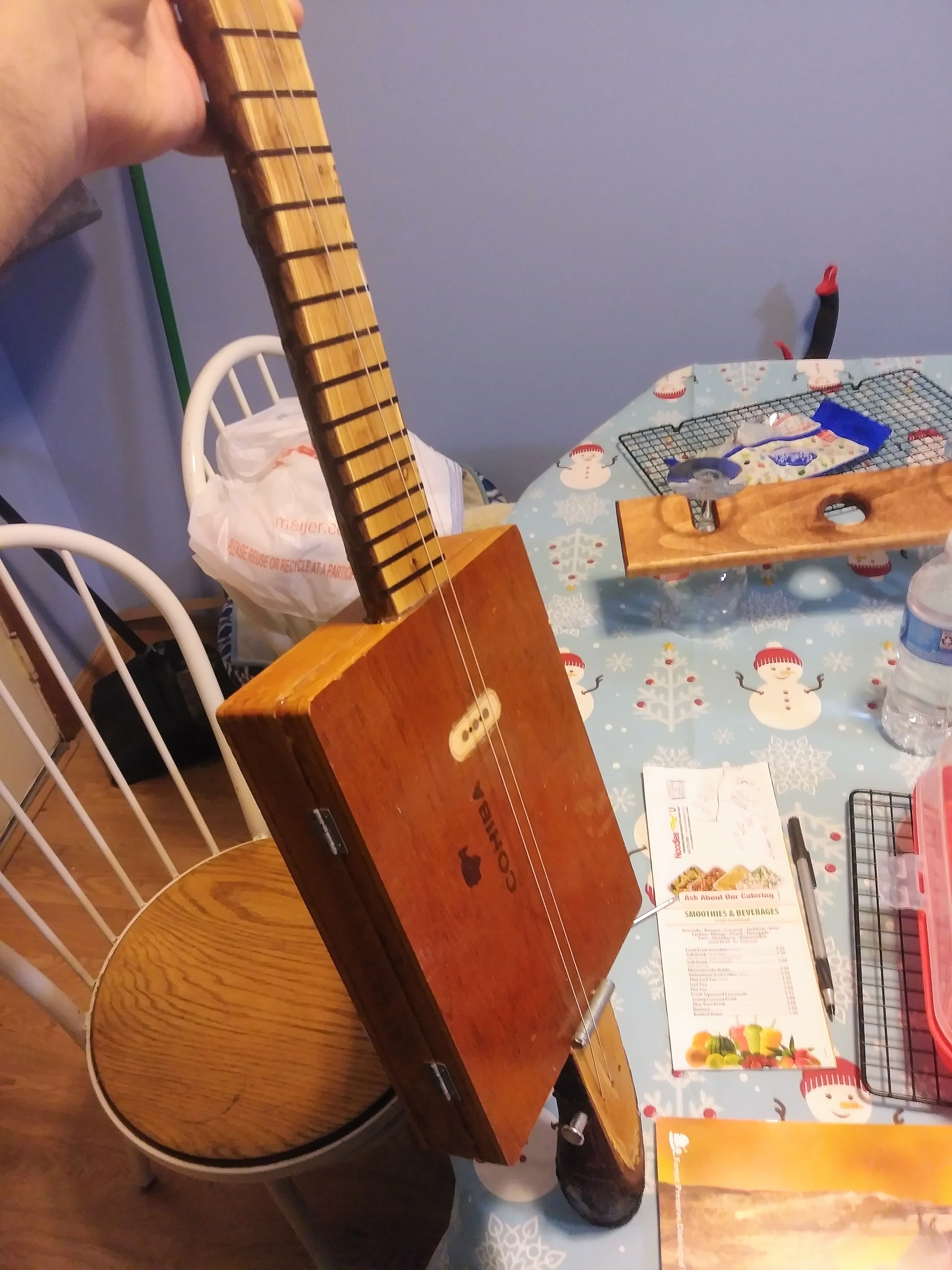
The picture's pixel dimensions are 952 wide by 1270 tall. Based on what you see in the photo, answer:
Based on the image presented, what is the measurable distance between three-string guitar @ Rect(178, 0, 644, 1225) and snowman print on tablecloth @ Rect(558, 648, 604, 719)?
0.35 metres

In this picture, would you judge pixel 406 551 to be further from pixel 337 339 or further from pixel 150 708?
pixel 150 708

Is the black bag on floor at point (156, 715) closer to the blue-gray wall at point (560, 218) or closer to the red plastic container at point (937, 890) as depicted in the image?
the blue-gray wall at point (560, 218)

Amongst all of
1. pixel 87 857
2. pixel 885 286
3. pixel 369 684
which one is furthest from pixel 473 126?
pixel 87 857

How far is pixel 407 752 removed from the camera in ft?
1.19

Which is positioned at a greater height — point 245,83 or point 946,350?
point 245,83

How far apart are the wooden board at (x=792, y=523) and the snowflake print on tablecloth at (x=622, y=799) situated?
0.23m

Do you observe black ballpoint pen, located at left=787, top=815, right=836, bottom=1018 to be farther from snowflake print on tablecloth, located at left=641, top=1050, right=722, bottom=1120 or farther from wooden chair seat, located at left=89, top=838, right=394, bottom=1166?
wooden chair seat, located at left=89, top=838, right=394, bottom=1166

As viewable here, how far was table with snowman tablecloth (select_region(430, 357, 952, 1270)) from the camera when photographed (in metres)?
0.51

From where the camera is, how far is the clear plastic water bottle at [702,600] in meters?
0.91

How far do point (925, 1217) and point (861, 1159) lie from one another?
0.04 meters

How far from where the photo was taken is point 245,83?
1.03 feet

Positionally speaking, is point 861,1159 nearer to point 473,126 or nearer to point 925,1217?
point 925,1217

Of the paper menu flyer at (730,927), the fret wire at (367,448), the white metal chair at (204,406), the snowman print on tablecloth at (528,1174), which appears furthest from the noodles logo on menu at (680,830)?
the white metal chair at (204,406)

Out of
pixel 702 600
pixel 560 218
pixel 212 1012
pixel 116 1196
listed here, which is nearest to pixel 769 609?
pixel 702 600
